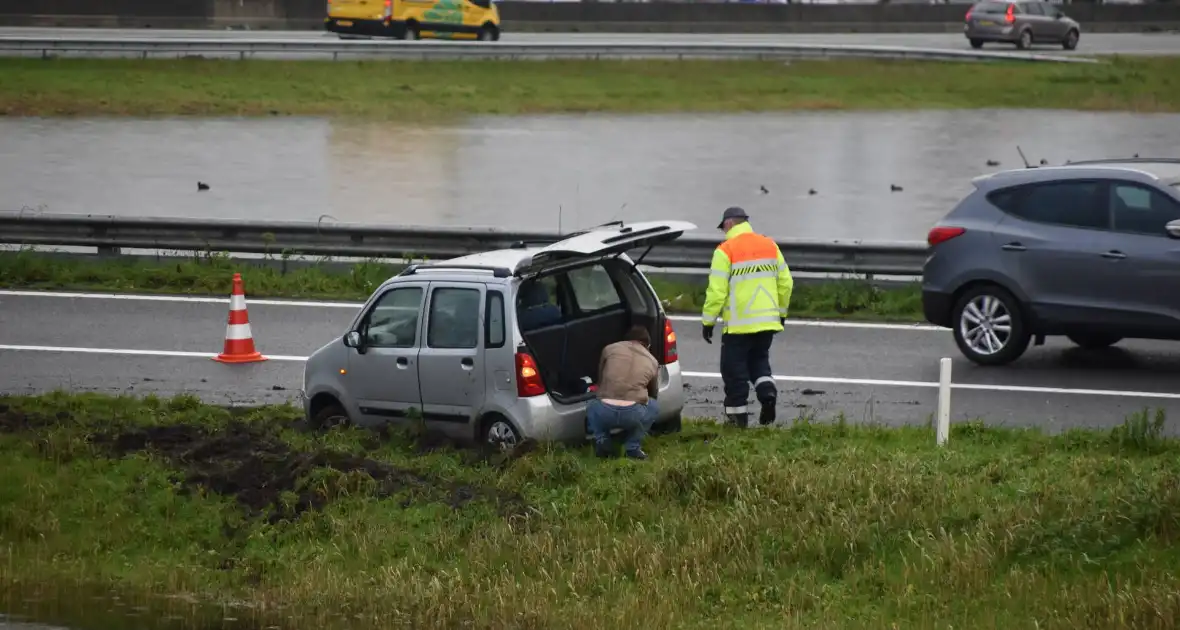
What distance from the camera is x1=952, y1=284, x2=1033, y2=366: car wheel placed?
1408cm

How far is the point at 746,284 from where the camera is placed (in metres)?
11.6

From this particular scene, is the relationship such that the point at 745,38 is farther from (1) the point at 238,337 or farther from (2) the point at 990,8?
(1) the point at 238,337

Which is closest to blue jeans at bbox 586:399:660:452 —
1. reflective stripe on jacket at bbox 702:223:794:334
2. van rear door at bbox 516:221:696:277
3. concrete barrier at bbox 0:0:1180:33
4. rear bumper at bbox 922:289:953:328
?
van rear door at bbox 516:221:696:277

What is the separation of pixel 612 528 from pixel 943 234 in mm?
5819

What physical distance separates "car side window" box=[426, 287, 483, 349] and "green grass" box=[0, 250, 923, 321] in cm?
641

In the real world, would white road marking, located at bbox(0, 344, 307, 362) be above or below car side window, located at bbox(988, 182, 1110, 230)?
below

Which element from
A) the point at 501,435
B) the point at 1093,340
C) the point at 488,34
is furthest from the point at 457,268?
the point at 488,34

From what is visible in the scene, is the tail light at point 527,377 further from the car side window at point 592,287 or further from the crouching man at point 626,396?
the car side window at point 592,287

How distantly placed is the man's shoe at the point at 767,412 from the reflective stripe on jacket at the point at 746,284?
545mm

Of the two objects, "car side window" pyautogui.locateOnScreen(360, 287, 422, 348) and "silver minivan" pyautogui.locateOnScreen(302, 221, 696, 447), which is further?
"car side window" pyautogui.locateOnScreen(360, 287, 422, 348)

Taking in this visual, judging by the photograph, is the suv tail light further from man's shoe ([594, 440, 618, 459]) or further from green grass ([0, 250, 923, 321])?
man's shoe ([594, 440, 618, 459])

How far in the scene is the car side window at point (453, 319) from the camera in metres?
10.9

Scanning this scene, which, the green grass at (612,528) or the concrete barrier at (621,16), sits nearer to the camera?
the green grass at (612,528)

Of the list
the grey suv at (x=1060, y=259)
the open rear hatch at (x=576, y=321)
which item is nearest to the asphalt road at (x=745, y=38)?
the grey suv at (x=1060, y=259)
